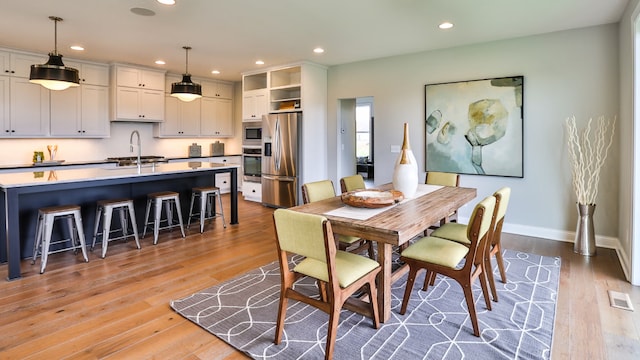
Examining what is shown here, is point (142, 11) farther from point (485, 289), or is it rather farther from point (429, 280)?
point (485, 289)

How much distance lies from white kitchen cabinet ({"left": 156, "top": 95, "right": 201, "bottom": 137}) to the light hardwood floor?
3501 millimetres

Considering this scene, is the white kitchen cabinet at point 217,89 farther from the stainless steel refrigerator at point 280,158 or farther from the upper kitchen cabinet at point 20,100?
the upper kitchen cabinet at point 20,100

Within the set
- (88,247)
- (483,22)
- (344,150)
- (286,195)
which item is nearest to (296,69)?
(344,150)

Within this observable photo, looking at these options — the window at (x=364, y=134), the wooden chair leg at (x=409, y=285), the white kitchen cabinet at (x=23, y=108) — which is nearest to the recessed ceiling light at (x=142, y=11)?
the white kitchen cabinet at (x=23, y=108)

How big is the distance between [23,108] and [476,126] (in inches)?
256

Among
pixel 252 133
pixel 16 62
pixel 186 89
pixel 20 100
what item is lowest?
pixel 252 133

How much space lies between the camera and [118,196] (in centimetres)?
433

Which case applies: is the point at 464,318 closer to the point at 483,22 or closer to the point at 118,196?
the point at 483,22

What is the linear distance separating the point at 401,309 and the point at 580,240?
2.59m

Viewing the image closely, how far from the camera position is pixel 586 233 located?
381 cm

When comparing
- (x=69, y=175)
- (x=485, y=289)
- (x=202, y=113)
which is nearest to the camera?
(x=485, y=289)

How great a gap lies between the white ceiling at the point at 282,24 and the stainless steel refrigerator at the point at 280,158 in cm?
117

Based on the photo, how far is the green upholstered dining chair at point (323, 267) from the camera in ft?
6.14

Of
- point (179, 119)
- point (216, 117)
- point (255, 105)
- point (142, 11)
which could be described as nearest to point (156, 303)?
point (142, 11)
